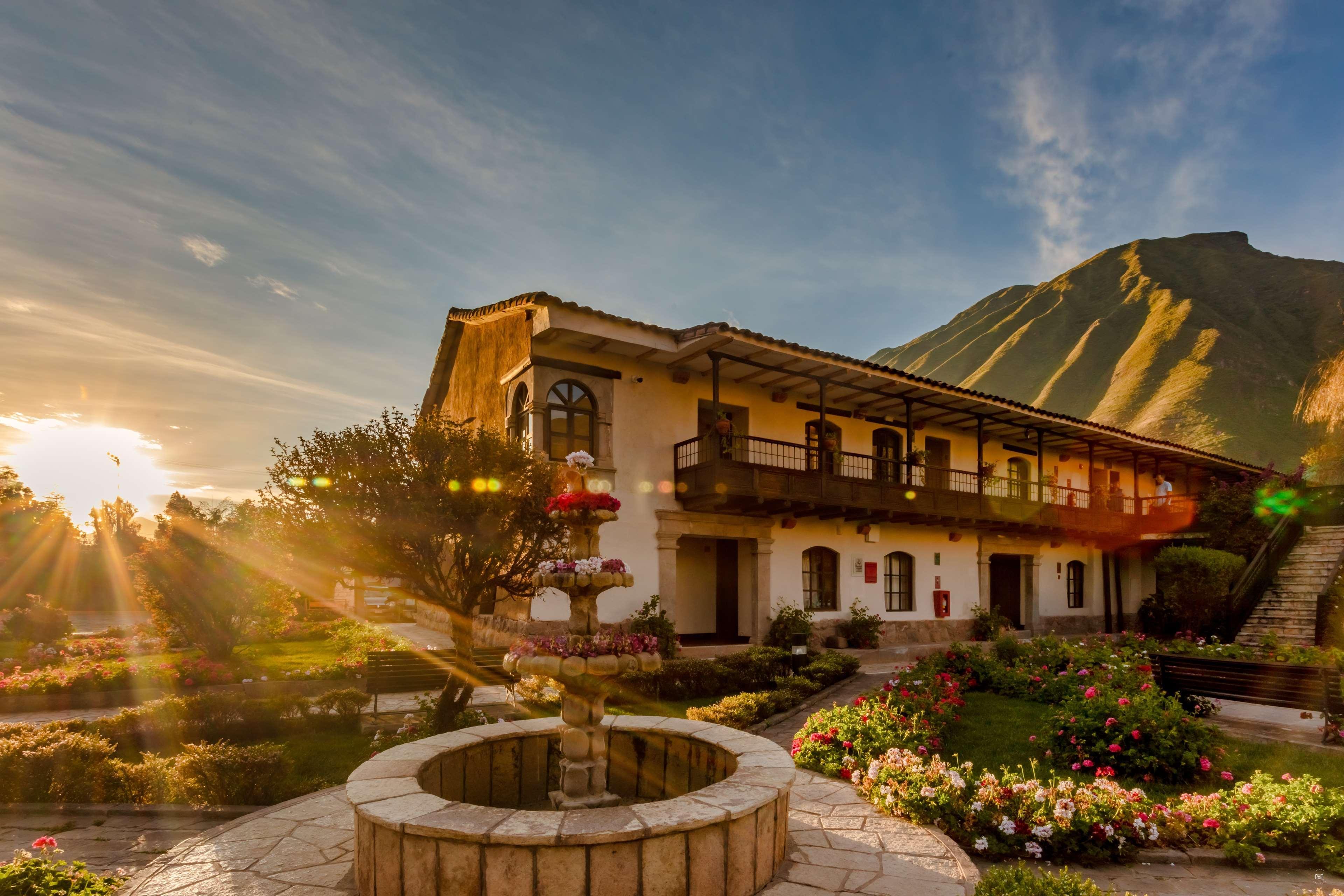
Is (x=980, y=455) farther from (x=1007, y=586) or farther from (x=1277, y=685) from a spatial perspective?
(x=1277, y=685)

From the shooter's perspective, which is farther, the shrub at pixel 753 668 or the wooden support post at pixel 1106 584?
the wooden support post at pixel 1106 584

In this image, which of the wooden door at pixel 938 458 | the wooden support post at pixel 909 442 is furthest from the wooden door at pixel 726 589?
the wooden door at pixel 938 458

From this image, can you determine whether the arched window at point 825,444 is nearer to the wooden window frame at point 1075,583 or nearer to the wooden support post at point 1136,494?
the wooden window frame at point 1075,583

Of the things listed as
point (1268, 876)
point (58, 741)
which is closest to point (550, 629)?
point (58, 741)

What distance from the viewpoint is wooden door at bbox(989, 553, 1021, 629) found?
77.6 feet

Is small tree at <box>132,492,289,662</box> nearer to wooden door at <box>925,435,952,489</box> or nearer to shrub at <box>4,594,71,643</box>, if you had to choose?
shrub at <box>4,594,71,643</box>

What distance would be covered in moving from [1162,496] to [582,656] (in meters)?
24.0

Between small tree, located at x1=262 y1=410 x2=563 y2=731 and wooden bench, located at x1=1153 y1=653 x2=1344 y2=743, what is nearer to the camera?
wooden bench, located at x1=1153 y1=653 x2=1344 y2=743

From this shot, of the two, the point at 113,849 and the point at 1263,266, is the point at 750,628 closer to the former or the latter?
the point at 113,849

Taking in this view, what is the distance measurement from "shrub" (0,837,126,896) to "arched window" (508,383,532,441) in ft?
35.2

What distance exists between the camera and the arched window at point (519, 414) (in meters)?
15.1

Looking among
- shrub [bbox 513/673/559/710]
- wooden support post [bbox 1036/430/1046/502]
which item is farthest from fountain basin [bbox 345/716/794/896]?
wooden support post [bbox 1036/430/1046/502]

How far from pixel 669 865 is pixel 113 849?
4.84 metres

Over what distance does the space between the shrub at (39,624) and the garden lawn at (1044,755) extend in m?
21.1
